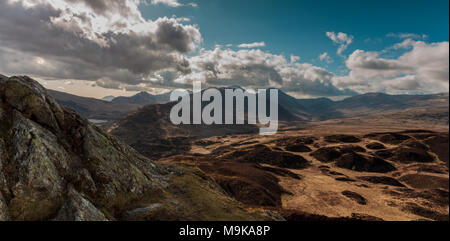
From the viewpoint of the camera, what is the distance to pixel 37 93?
59.8 ft

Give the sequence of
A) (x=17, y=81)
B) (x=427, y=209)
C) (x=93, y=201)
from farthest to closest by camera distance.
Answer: (x=427, y=209) → (x=17, y=81) → (x=93, y=201)

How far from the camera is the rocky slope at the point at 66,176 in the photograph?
43.5ft

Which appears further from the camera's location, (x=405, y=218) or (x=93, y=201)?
(x=405, y=218)

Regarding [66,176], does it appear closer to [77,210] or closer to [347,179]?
[77,210]

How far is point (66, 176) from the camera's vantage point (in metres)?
15.9

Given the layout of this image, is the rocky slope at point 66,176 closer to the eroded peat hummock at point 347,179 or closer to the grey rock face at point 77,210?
the grey rock face at point 77,210

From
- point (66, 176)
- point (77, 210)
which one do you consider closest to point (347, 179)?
point (77, 210)

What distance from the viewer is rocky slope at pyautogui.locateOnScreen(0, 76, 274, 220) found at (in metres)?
13.3

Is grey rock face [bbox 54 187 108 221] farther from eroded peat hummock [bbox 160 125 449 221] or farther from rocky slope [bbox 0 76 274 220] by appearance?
eroded peat hummock [bbox 160 125 449 221]

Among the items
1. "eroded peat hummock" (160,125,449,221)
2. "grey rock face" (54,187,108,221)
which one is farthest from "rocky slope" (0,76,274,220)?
"eroded peat hummock" (160,125,449,221)
